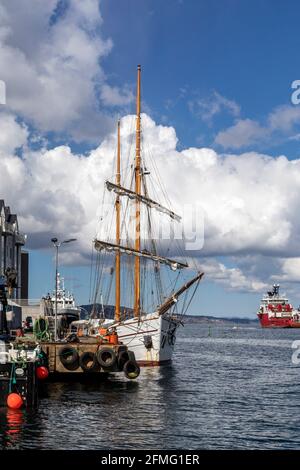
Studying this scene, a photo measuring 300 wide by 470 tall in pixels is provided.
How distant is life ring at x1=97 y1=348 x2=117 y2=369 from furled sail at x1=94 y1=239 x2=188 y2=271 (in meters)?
20.9

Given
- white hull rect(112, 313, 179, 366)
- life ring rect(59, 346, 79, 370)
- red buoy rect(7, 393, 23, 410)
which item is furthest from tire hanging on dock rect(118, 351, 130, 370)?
red buoy rect(7, 393, 23, 410)

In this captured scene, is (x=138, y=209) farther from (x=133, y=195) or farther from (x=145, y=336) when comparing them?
(x=145, y=336)

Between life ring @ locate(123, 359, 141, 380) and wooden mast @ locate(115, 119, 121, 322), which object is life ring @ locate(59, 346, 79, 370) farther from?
wooden mast @ locate(115, 119, 121, 322)

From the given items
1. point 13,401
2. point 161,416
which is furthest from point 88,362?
point 13,401

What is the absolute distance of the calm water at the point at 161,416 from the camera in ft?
84.8

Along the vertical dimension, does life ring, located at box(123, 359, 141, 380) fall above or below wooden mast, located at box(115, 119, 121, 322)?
below

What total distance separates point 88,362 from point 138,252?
22237 millimetres

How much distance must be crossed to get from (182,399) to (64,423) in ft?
38.2

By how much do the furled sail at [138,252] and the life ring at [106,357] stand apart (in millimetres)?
20856

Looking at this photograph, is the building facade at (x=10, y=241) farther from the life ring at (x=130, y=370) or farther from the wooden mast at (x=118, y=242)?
the life ring at (x=130, y=370)

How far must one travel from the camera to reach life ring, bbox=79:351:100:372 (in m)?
44.2
